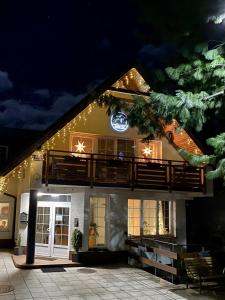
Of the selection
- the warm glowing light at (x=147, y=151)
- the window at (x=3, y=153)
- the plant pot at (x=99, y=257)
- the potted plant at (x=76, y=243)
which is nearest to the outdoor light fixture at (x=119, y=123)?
the warm glowing light at (x=147, y=151)

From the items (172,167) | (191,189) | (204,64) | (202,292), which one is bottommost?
(202,292)

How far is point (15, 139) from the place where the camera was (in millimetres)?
21562

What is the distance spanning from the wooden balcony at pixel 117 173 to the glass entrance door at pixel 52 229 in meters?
2.16

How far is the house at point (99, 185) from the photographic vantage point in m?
13.3

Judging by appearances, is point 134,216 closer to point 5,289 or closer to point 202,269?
point 202,269

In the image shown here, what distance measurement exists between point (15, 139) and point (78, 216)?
31.0 feet

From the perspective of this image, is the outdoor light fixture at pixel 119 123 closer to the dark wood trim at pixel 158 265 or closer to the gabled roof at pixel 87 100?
the gabled roof at pixel 87 100

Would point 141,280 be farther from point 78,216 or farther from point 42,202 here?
point 42,202

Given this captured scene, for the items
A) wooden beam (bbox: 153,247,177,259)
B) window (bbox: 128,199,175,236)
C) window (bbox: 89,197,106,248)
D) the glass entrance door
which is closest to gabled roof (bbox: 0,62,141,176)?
the glass entrance door

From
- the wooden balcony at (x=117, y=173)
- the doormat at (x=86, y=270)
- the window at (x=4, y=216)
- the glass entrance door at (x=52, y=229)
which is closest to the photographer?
the doormat at (x=86, y=270)

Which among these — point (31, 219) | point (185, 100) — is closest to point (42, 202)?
point (31, 219)

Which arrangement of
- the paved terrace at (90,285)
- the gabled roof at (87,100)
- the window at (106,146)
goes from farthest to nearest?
the window at (106,146)
the gabled roof at (87,100)
the paved terrace at (90,285)

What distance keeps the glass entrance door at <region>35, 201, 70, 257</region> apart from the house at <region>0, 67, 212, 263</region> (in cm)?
4

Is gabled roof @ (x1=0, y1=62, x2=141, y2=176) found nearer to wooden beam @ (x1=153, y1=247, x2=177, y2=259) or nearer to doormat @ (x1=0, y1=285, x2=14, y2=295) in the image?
doormat @ (x1=0, y1=285, x2=14, y2=295)
